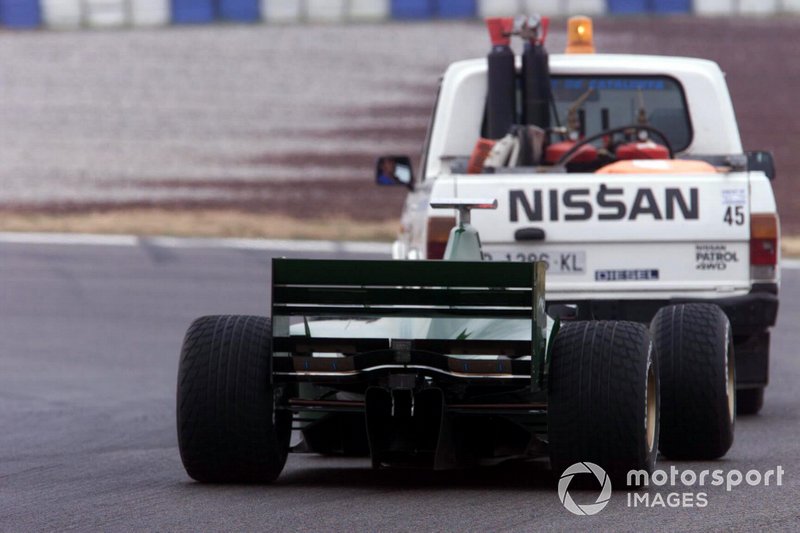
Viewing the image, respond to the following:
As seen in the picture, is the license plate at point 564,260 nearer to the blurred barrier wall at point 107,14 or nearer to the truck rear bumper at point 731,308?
the truck rear bumper at point 731,308

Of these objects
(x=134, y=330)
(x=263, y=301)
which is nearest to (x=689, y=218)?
(x=134, y=330)

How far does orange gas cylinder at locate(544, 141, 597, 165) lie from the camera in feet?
36.0

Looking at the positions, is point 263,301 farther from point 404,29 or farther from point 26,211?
point 404,29

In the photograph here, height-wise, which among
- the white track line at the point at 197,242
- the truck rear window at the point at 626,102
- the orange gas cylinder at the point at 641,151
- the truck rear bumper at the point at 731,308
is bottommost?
the white track line at the point at 197,242

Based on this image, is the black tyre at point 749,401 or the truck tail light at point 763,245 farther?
the black tyre at point 749,401

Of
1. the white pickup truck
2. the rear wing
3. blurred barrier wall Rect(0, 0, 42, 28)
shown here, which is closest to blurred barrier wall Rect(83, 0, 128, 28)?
blurred barrier wall Rect(0, 0, 42, 28)

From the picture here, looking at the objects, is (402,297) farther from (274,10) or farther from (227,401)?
(274,10)

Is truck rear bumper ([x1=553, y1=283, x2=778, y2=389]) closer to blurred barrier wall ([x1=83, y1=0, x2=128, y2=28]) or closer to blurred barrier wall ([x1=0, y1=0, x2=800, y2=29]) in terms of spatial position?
blurred barrier wall ([x1=0, y1=0, x2=800, y2=29])

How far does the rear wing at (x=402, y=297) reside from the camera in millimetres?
6836

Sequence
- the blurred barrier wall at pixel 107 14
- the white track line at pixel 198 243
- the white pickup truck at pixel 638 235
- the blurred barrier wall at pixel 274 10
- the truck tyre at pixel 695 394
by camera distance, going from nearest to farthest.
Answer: the truck tyre at pixel 695 394
the white pickup truck at pixel 638 235
the white track line at pixel 198 243
the blurred barrier wall at pixel 274 10
the blurred barrier wall at pixel 107 14

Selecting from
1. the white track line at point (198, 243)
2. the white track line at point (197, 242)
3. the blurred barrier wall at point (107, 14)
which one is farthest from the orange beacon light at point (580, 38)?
the blurred barrier wall at point (107, 14)

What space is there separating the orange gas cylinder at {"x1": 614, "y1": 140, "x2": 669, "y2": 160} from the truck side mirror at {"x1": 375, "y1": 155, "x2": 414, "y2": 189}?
4.75 feet

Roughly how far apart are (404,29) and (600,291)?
1156 inches

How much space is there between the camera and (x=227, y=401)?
7027 mm
